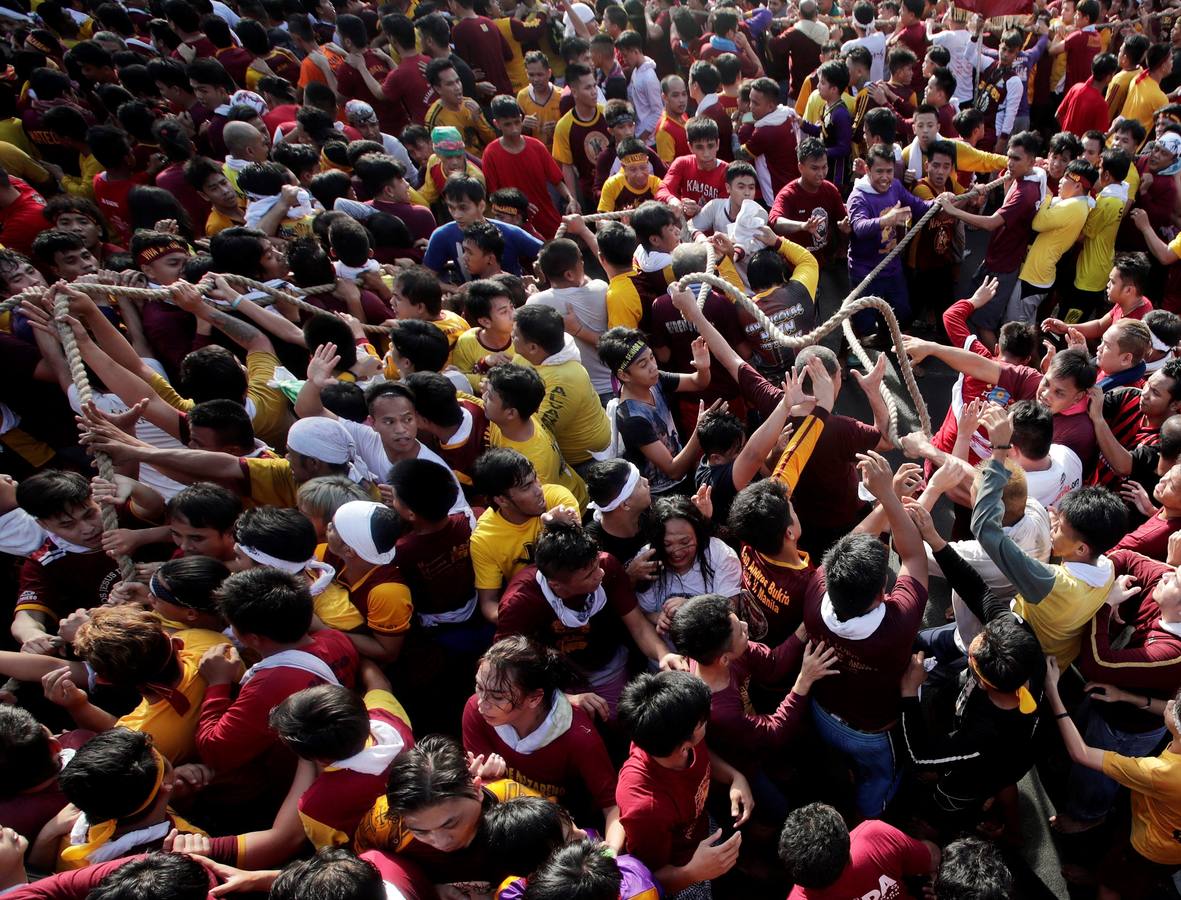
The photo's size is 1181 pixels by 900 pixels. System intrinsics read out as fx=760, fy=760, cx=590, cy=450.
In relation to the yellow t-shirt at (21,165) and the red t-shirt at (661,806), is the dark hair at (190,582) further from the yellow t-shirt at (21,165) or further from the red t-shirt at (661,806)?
the yellow t-shirt at (21,165)

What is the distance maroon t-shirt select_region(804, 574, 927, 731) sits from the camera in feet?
9.40

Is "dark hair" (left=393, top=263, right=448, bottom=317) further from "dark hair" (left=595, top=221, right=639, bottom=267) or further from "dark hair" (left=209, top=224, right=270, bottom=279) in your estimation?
"dark hair" (left=595, top=221, right=639, bottom=267)

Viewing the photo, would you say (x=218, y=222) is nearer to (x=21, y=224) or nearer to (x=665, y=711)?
(x=21, y=224)

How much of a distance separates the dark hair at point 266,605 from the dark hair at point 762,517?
171 cm

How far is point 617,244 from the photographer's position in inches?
194

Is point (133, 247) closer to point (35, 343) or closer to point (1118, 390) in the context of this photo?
point (35, 343)

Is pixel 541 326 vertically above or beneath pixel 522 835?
above

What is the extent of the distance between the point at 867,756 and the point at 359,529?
89.4 inches

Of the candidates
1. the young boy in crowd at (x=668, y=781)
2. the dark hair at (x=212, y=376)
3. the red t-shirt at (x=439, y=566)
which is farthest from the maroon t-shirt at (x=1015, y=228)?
the dark hair at (x=212, y=376)

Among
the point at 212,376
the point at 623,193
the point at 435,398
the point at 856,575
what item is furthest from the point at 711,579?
the point at 623,193

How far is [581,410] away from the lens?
13.9 ft

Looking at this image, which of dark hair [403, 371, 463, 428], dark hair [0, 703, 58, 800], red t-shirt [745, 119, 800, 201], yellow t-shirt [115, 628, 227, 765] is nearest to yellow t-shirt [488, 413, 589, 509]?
dark hair [403, 371, 463, 428]

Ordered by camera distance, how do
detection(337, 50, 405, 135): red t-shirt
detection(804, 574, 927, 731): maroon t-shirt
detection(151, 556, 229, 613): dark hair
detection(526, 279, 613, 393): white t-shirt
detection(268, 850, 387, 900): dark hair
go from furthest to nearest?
1. detection(337, 50, 405, 135): red t-shirt
2. detection(526, 279, 613, 393): white t-shirt
3. detection(151, 556, 229, 613): dark hair
4. detection(804, 574, 927, 731): maroon t-shirt
5. detection(268, 850, 387, 900): dark hair

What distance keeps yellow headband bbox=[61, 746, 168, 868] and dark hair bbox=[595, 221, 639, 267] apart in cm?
373
